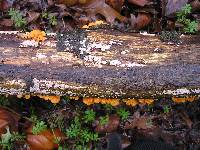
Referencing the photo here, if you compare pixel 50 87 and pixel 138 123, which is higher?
pixel 50 87

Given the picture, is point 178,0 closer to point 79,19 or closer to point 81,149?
point 79,19

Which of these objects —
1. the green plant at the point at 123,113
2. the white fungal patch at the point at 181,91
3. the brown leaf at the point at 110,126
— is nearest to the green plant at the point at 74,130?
the brown leaf at the point at 110,126

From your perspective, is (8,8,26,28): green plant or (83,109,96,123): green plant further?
(8,8,26,28): green plant

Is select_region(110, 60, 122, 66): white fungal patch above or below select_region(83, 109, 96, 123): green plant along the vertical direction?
above

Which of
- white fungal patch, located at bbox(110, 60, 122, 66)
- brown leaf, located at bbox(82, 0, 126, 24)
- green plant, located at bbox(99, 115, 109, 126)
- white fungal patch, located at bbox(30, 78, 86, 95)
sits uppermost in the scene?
brown leaf, located at bbox(82, 0, 126, 24)

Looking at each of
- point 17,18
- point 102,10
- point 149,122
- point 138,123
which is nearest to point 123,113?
point 138,123

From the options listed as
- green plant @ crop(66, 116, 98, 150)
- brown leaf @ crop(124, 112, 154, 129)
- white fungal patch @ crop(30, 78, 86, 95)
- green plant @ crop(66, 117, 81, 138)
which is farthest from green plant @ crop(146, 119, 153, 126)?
white fungal patch @ crop(30, 78, 86, 95)

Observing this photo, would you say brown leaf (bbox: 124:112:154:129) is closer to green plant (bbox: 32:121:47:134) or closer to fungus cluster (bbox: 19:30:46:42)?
green plant (bbox: 32:121:47:134)

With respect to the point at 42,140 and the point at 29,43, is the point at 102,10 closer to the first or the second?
the point at 29,43
